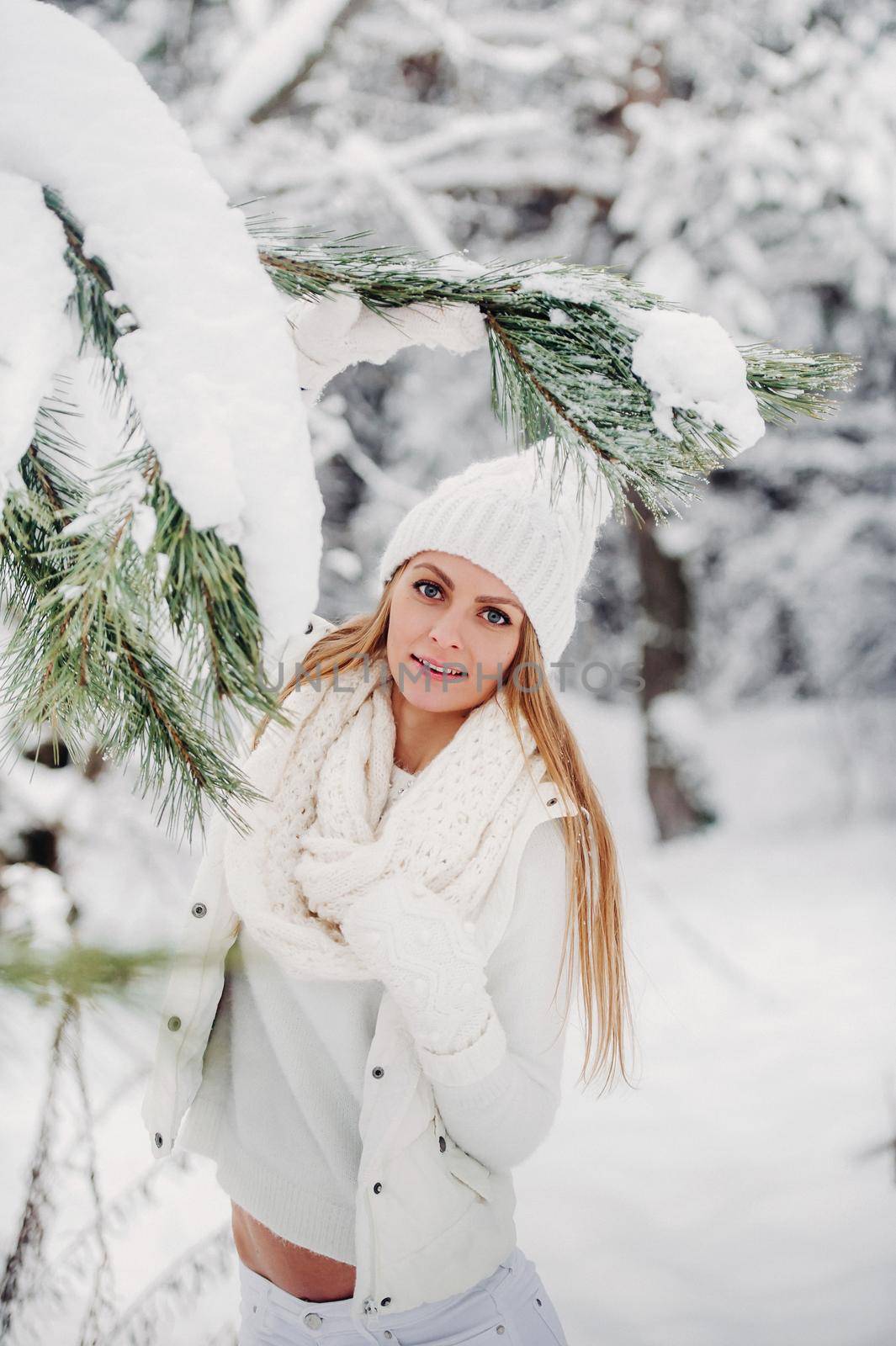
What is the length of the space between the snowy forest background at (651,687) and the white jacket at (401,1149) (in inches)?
7.4

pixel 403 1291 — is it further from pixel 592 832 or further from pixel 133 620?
pixel 133 620

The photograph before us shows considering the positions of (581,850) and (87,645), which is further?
(581,850)

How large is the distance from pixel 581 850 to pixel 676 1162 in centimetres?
200

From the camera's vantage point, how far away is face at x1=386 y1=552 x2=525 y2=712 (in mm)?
1451

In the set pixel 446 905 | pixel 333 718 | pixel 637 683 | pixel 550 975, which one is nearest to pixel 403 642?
pixel 333 718

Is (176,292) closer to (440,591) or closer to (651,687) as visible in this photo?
(440,591)

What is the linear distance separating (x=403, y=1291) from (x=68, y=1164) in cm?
69

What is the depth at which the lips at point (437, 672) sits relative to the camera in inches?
57.5

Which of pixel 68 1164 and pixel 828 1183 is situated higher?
pixel 68 1164

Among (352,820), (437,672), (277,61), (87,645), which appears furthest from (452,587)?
(277,61)

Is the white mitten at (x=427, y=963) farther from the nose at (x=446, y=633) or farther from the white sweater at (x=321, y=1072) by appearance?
the nose at (x=446, y=633)

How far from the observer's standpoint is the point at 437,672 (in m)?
1.46

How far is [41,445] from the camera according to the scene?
850 millimetres

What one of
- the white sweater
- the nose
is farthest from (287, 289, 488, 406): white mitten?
the white sweater
